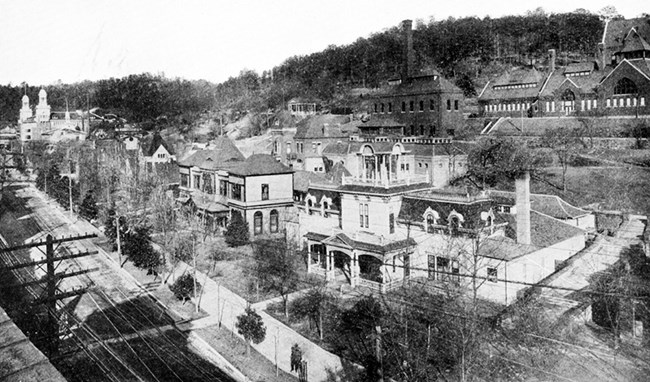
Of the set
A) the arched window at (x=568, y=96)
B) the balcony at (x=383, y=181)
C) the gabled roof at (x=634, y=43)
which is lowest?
the balcony at (x=383, y=181)

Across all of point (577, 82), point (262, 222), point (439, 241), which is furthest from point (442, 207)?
point (577, 82)

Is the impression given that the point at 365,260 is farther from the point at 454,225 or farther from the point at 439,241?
the point at 454,225

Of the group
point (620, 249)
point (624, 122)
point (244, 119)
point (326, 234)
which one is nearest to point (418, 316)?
point (326, 234)

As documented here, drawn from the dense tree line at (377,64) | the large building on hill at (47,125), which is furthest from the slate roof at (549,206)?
the large building on hill at (47,125)

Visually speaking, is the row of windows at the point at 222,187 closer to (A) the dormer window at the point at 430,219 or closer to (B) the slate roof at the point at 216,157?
(B) the slate roof at the point at 216,157

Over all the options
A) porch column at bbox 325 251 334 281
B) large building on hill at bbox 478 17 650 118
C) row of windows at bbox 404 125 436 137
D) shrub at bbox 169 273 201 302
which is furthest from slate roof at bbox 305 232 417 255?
large building on hill at bbox 478 17 650 118

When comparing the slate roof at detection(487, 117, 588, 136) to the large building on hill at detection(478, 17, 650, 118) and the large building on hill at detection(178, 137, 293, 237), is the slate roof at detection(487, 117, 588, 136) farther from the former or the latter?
the large building on hill at detection(178, 137, 293, 237)

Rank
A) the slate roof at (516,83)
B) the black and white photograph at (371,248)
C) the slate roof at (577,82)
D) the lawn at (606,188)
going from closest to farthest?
1. the black and white photograph at (371,248)
2. the lawn at (606,188)
3. the slate roof at (577,82)
4. the slate roof at (516,83)
